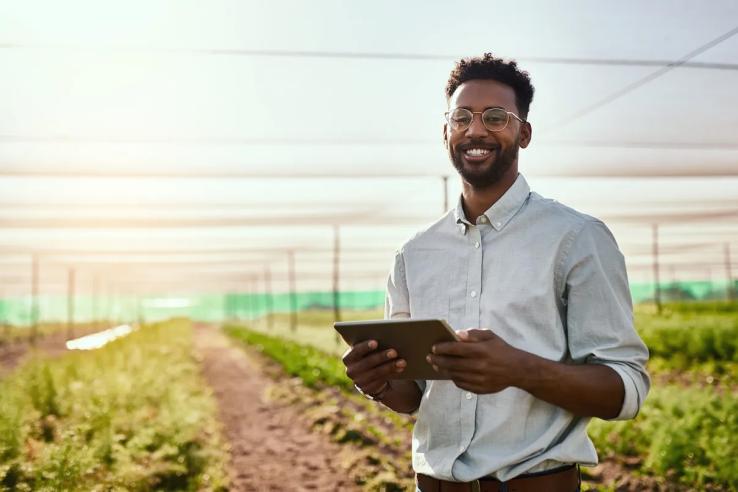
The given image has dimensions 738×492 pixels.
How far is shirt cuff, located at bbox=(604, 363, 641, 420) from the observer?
5.40ft

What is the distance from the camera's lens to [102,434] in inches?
203

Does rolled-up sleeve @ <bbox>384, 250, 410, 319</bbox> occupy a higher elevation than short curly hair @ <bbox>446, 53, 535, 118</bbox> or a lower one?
lower

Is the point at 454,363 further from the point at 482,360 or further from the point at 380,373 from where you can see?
the point at 380,373

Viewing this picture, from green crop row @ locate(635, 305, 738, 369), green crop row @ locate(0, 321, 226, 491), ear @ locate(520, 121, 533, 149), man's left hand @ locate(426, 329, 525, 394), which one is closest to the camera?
man's left hand @ locate(426, 329, 525, 394)

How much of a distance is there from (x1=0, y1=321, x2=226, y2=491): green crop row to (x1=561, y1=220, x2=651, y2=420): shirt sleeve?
2994 millimetres

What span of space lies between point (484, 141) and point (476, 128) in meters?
0.04

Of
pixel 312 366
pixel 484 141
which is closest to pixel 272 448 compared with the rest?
pixel 312 366

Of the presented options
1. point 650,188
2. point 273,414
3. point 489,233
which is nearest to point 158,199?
point 273,414

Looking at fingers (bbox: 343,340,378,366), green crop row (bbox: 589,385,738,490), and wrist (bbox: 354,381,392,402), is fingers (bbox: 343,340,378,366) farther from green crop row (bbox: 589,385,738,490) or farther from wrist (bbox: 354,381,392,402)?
green crop row (bbox: 589,385,738,490)

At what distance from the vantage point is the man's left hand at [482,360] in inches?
60.9

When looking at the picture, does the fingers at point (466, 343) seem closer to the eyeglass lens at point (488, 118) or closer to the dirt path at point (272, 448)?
the eyeglass lens at point (488, 118)

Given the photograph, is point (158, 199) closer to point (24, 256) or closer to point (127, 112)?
point (127, 112)

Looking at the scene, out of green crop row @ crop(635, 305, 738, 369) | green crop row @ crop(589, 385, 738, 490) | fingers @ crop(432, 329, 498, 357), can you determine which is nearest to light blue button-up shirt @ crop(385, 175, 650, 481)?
fingers @ crop(432, 329, 498, 357)

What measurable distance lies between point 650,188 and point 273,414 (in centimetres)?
583
